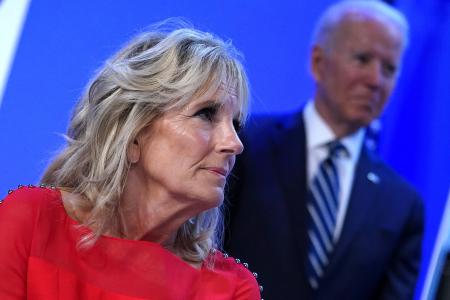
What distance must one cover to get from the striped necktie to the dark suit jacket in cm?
3

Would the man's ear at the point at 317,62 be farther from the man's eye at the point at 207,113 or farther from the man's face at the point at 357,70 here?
the man's eye at the point at 207,113

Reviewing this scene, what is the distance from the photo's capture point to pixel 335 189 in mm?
3248

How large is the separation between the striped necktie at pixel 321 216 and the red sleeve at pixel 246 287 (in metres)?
0.93

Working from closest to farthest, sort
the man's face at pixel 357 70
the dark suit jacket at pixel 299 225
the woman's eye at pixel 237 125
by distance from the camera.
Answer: the woman's eye at pixel 237 125, the dark suit jacket at pixel 299 225, the man's face at pixel 357 70

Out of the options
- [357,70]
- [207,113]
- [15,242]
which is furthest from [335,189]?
[15,242]

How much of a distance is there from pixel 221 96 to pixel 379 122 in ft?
6.14

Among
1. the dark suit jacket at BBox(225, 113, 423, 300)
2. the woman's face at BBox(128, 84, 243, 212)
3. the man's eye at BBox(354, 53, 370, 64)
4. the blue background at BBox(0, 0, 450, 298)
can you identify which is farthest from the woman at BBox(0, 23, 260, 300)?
the man's eye at BBox(354, 53, 370, 64)

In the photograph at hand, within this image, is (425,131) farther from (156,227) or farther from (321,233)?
(156,227)

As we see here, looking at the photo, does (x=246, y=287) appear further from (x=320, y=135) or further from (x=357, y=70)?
(x=357, y=70)

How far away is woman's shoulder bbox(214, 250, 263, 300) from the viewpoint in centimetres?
222

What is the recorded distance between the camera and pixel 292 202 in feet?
10.5

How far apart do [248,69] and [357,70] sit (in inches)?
18.8

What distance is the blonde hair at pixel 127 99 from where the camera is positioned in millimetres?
2076

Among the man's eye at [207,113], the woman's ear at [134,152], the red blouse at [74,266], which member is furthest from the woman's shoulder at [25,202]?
the man's eye at [207,113]
